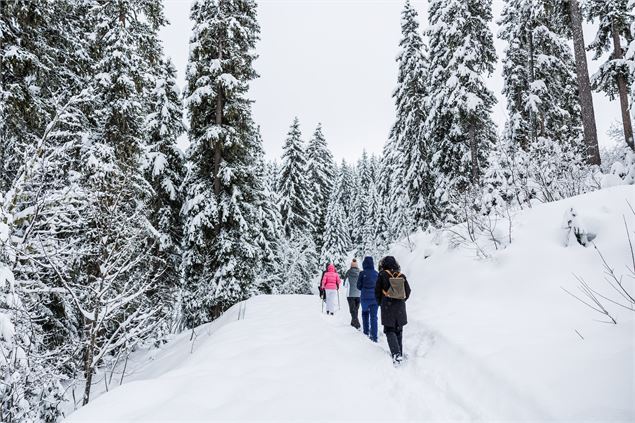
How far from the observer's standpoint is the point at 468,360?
536cm

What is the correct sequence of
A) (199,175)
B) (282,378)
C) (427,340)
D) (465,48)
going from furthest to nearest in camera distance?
1. (465,48)
2. (199,175)
3. (427,340)
4. (282,378)

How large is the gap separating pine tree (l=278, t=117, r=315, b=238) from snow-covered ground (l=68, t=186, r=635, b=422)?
2123cm

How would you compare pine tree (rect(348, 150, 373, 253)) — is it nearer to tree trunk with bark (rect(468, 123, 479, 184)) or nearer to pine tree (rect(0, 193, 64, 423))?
tree trunk with bark (rect(468, 123, 479, 184))

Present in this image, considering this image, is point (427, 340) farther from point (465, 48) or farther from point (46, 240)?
point (465, 48)

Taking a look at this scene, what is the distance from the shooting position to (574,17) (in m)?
11.8

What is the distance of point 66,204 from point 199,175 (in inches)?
310

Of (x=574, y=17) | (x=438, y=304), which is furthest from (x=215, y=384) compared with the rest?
(x=574, y=17)

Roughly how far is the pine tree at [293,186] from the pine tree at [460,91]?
A: 524 inches

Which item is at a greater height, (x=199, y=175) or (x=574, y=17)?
(x=574, y=17)

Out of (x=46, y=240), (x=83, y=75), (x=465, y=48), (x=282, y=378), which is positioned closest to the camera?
(x=282, y=378)

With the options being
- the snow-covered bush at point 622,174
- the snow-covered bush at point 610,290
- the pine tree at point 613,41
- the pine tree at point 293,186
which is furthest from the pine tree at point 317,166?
the snow-covered bush at point 610,290

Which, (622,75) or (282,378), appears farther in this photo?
(622,75)

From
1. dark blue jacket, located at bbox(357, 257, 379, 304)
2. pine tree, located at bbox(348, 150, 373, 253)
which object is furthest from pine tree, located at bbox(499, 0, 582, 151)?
pine tree, located at bbox(348, 150, 373, 253)

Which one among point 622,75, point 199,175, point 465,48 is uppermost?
point 465,48
